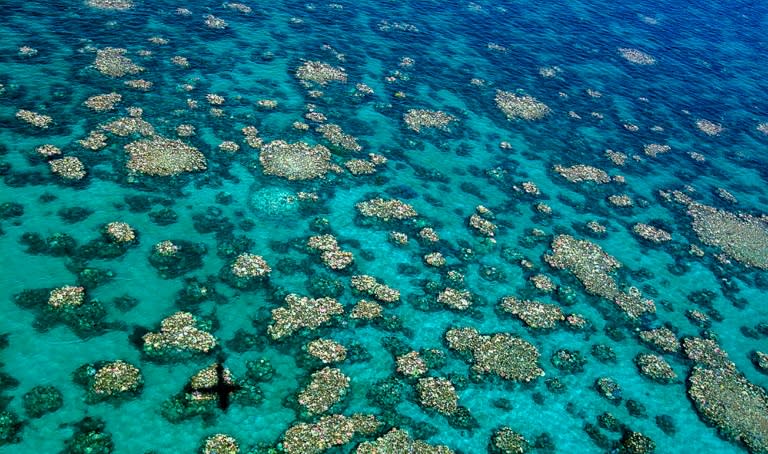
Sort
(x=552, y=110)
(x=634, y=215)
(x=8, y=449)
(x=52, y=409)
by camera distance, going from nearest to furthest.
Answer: (x=8, y=449) → (x=52, y=409) → (x=634, y=215) → (x=552, y=110)

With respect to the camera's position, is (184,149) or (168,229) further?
Result: (184,149)

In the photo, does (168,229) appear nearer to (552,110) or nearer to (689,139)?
(552,110)

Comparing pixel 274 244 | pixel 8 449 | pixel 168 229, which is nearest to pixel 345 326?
pixel 274 244

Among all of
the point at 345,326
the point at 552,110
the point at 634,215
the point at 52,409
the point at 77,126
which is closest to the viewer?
the point at 52,409

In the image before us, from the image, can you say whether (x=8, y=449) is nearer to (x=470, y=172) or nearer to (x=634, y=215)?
(x=470, y=172)

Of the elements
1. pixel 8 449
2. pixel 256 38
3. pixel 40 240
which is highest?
pixel 256 38

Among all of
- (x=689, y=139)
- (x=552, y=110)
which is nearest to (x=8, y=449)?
(x=552, y=110)

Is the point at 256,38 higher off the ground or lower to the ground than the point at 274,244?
higher
